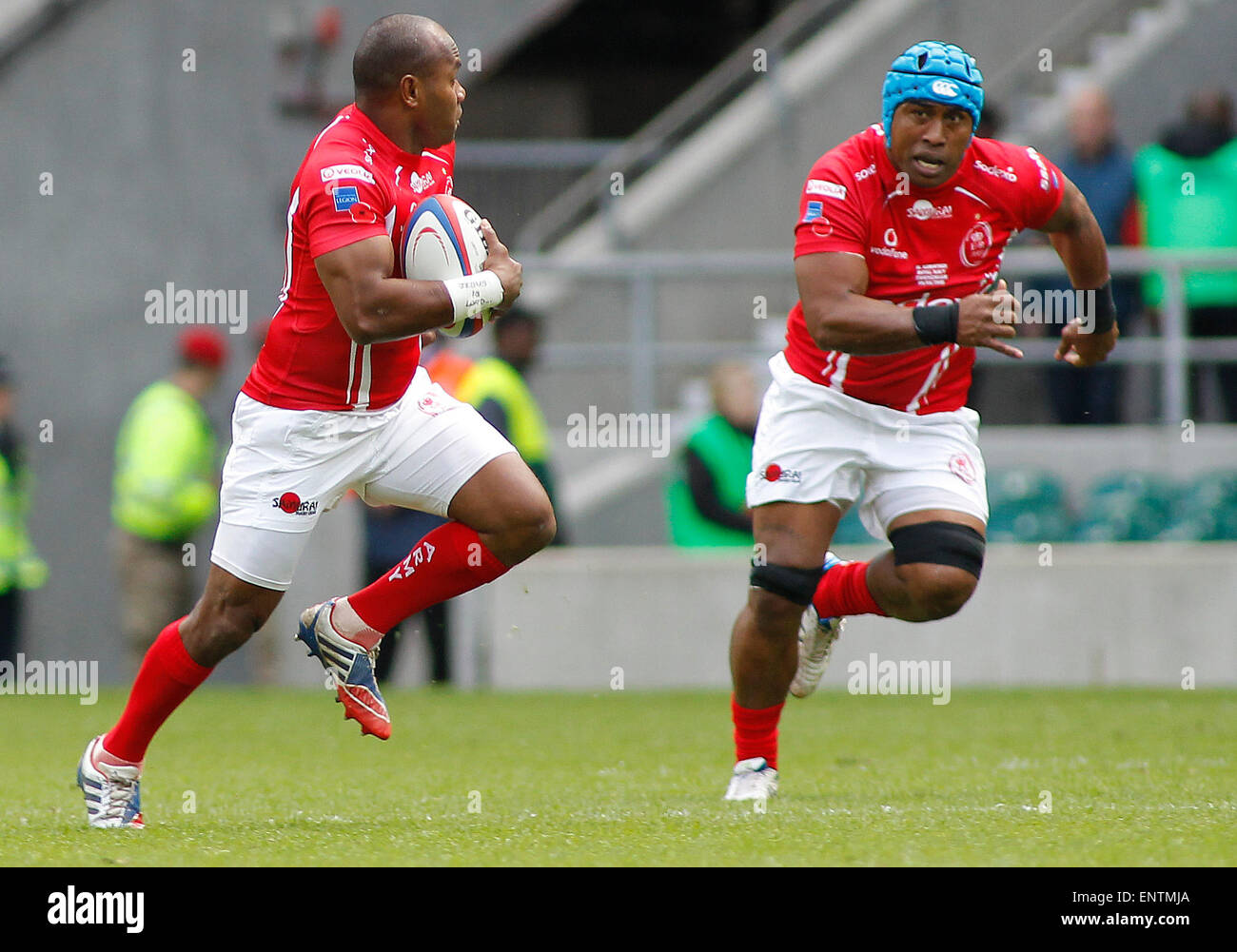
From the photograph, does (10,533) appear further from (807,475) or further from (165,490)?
(807,475)

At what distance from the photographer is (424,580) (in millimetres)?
6367

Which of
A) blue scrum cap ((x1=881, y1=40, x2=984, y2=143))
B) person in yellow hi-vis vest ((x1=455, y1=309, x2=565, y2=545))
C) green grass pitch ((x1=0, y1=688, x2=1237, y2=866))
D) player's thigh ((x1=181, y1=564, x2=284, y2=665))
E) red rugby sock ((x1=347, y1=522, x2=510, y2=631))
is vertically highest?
person in yellow hi-vis vest ((x1=455, y1=309, x2=565, y2=545))

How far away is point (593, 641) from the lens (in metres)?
11.8

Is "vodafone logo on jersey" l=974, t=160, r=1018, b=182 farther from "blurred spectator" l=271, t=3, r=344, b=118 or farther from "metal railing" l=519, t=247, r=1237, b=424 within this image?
"blurred spectator" l=271, t=3, r=344, b=118

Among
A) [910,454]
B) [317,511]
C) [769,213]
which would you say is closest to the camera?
[317,511]

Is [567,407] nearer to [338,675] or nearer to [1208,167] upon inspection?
[1208,167]

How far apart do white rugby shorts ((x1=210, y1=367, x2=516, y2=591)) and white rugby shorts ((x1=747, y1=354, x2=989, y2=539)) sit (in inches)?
37.9

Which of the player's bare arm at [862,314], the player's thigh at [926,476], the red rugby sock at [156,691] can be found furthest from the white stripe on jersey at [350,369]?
the player's thigh at [926,476]

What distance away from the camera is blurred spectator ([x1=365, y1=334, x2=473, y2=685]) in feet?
38.8

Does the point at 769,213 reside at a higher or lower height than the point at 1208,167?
higher

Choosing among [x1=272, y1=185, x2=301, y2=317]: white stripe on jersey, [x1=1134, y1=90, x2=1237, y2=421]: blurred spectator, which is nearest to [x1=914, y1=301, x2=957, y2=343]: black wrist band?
[x1=272, y1=185, x2=301, y2=317]: white stripe on jersey

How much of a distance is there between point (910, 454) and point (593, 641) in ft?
18.0

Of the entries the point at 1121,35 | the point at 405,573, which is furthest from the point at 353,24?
the point at 405,573

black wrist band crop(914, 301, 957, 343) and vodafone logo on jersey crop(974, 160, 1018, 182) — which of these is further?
vodafone logo on jersey crop(974, 160, 1018, 182)
